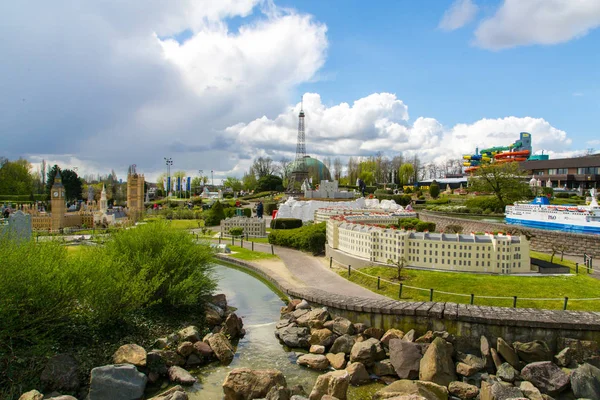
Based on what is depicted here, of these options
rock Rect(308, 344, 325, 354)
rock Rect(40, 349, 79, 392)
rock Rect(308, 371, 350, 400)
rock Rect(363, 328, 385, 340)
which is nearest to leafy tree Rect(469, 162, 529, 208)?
rock Rect(363, 328, 385, 340)

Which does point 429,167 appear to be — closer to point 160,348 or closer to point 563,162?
point 563,162

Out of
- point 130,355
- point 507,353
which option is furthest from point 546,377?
point 130,355

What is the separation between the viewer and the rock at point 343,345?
13555mm

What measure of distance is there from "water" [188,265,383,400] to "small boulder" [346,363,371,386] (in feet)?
0.80

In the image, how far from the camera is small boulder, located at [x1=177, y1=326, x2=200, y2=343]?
546 inches

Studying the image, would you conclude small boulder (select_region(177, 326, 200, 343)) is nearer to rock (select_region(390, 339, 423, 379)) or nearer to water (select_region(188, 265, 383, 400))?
water (select_region(188, 265, 383, 400))

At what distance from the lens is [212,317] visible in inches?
627

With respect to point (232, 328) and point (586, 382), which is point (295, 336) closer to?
point (232, 328)

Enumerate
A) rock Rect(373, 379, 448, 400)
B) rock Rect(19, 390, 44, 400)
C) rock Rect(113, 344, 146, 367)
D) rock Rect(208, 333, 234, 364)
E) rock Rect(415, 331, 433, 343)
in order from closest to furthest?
rock Rect(19, 390, 44, 400) → rock Rect(373, 379, 448, 400) → rock Rect(113, 344, 146, 367) → rock Rect(208, 333, 234, 364) → rock Rect(415, 331, 433, 343)

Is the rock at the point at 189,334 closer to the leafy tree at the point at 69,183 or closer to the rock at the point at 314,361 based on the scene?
the rock at the point at 314,361

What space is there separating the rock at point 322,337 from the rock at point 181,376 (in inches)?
171

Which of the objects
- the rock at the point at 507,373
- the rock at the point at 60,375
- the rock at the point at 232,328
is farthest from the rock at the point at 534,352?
the rock at the point at 60,375

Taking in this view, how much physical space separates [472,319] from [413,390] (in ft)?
13.3

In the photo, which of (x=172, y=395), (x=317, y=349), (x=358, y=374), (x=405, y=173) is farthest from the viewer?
(x=405, y=173)
